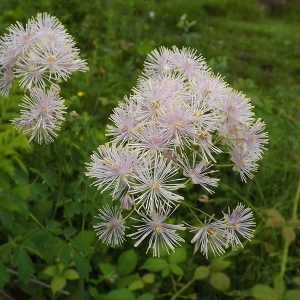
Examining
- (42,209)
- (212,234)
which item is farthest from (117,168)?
(42,209)

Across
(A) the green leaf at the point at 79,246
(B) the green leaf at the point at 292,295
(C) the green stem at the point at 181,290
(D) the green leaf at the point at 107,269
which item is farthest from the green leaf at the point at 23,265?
(B) the green leaf at the point at 292,295

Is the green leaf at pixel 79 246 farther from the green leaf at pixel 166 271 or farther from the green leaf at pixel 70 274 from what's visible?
the green leaf at pixel 166 271

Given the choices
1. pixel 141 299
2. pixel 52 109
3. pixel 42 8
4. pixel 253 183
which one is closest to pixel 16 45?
pixel 52 109

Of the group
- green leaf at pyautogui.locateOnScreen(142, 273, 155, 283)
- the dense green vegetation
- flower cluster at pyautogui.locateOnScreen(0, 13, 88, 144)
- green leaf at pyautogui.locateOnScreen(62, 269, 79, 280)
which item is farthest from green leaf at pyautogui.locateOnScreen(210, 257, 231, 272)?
flower cluster at pyautogui.locateOnScreen(0, 13, 88, 144)

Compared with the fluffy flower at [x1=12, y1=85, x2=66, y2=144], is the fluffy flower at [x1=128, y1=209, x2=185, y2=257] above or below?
below

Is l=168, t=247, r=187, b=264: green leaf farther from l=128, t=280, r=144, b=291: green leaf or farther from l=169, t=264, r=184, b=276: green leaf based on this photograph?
l=128, t=280, r=144, b=291: green leaf

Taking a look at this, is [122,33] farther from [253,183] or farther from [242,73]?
[253,183]
